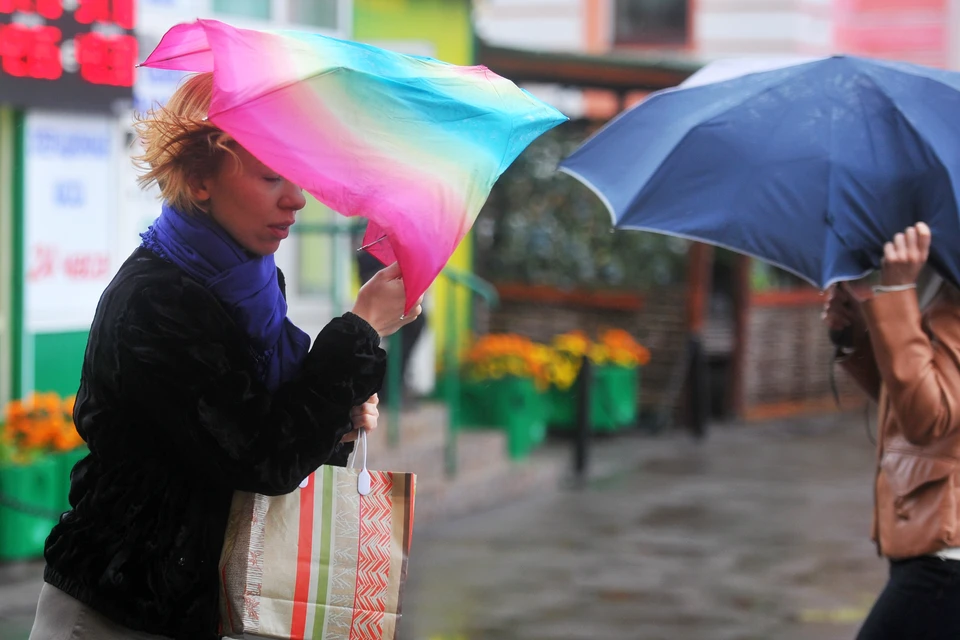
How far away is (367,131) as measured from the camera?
7.21ft

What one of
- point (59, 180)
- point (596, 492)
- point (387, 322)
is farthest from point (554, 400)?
point (387, 322)

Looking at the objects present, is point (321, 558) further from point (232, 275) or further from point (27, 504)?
point (27, 504)

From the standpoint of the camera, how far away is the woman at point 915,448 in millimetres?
3057

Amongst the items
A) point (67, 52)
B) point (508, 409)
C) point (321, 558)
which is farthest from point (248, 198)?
point (508, 409)

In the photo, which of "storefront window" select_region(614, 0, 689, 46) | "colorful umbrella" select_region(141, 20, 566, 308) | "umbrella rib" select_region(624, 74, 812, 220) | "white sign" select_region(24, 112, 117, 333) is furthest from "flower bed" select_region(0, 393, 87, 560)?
"storefront window" select_region(614, 0, 689, 46)

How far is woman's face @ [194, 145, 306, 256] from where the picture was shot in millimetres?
2303

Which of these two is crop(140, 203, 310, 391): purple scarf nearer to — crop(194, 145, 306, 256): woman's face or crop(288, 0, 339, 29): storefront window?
crop(194, 145, 306, 256): woman's face

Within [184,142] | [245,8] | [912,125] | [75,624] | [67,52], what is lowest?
[75,624]

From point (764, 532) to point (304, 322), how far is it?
349cm

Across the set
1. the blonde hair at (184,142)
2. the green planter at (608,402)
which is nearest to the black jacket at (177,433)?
the blonde hair at (184,142)

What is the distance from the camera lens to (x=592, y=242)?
43.7ft

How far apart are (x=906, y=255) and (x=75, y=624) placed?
1.95m

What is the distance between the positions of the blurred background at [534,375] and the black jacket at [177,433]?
1542 millimetres

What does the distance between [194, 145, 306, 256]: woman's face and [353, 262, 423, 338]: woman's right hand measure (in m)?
0.18
